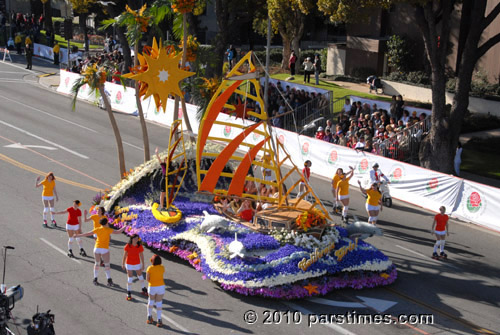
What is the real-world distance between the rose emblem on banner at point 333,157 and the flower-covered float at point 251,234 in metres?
7.25

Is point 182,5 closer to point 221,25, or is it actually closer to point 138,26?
point 138,26

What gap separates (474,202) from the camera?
21.4 m

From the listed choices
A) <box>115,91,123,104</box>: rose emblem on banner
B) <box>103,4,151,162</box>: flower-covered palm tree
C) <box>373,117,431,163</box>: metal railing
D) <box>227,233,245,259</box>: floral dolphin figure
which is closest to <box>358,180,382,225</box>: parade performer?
<box>227,233,245,259</box>: floral dolphin figure

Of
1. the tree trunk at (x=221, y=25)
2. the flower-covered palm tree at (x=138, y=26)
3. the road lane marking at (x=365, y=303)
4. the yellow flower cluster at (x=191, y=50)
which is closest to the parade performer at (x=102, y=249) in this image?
the road lane marking at (x=365, y=303)

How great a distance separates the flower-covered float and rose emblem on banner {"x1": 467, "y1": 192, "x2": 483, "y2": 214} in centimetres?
632

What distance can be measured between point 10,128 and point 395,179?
18.4 m

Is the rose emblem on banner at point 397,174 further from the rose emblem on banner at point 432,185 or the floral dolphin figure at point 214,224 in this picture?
the floral dolphin figure at point 214,224

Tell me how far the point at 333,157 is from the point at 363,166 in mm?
1615

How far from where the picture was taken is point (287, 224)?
53.4 ft

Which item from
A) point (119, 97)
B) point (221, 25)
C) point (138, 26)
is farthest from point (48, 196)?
point (119, 97)

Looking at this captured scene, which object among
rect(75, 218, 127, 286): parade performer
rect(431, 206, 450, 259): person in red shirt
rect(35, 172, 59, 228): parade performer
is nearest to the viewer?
rect(75, 218, 127, 286): parade performer

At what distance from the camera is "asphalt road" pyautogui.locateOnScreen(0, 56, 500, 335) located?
13.8 metres

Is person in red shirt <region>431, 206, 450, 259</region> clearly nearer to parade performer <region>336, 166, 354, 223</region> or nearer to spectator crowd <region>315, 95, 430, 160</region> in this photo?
parade performer <region>336, 166, 354, 223</region>

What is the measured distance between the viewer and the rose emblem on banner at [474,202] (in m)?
21.3
